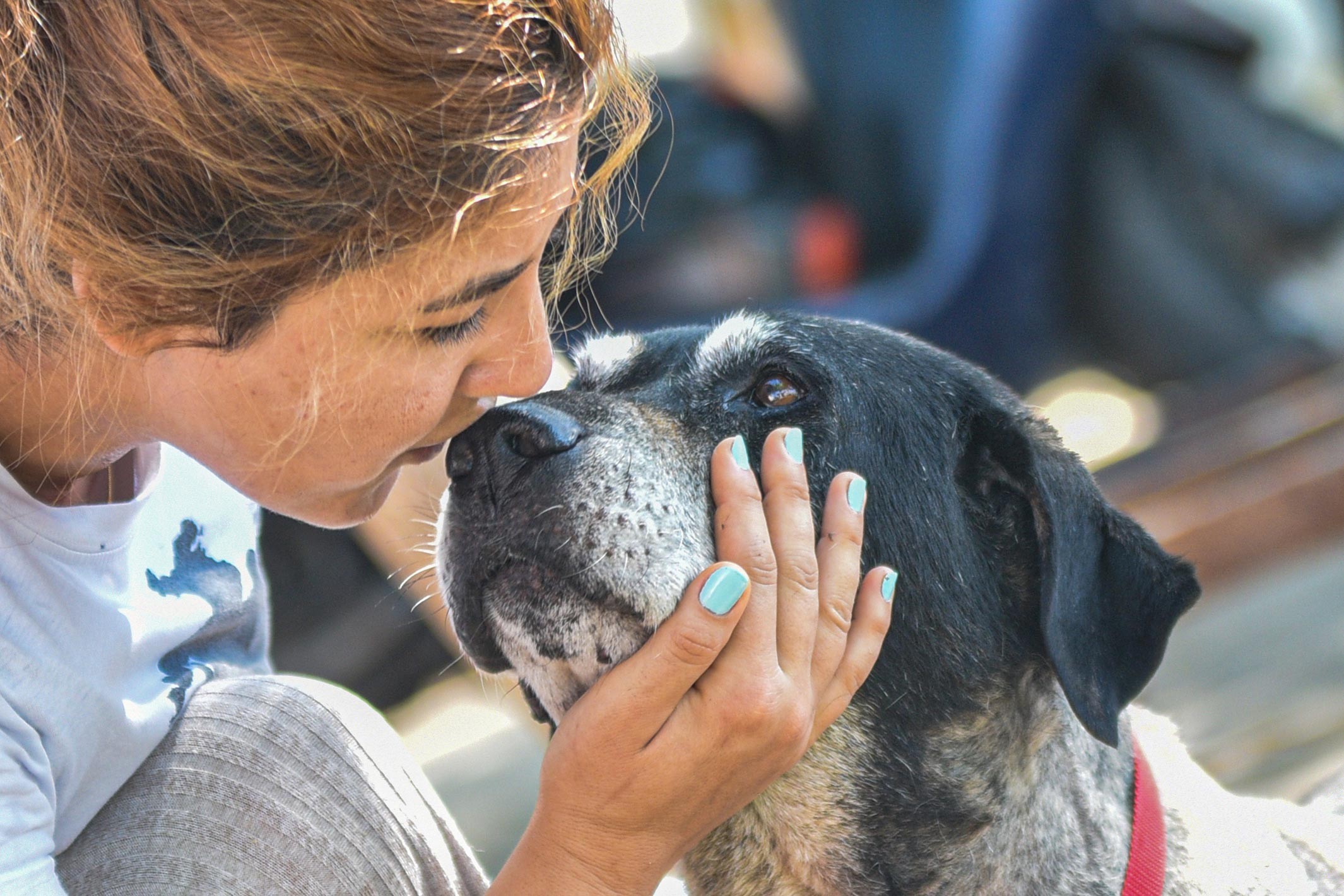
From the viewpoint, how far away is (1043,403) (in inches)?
220

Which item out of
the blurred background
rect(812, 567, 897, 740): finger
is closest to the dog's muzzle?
rect(812, 567, 897, 740): finger

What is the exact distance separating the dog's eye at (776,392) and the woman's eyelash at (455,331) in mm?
471

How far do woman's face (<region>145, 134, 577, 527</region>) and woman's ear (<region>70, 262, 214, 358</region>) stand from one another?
0.03m

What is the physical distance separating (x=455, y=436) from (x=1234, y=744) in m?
2.97

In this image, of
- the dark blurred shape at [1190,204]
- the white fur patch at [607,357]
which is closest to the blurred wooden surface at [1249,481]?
the dark blurred shape at [1190,204]

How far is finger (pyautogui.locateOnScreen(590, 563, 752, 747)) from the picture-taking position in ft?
5.49

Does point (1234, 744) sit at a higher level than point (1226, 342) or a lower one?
lower

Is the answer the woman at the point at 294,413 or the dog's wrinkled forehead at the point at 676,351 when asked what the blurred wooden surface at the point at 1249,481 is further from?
the woman at the point at 294,413

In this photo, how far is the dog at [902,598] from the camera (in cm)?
178

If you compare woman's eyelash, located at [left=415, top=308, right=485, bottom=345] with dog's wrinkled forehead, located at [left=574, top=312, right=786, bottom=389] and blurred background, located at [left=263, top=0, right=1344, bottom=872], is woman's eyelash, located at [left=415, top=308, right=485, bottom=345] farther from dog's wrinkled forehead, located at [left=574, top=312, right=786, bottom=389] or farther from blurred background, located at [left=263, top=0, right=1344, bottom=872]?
blurred background, located at [left=263, top=0, right=1344, bottom=872]

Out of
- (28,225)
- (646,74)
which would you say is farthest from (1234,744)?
(28,225)

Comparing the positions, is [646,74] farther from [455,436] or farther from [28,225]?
[28,225]

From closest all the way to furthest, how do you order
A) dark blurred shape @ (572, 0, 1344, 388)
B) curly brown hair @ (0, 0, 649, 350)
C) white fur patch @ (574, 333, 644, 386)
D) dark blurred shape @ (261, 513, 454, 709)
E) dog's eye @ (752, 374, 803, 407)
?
curly brown hair @ (0, 0, 649, 350) < dog's eye @ (752, 374, 803, 407) < white fur patch @ (574, 333, 644, 386) < dark blurred shape @ (261, 513, 454, 709) < dark blurred shape @ (572, 0, 1344, 388)

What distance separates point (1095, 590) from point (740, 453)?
22.0 inches
